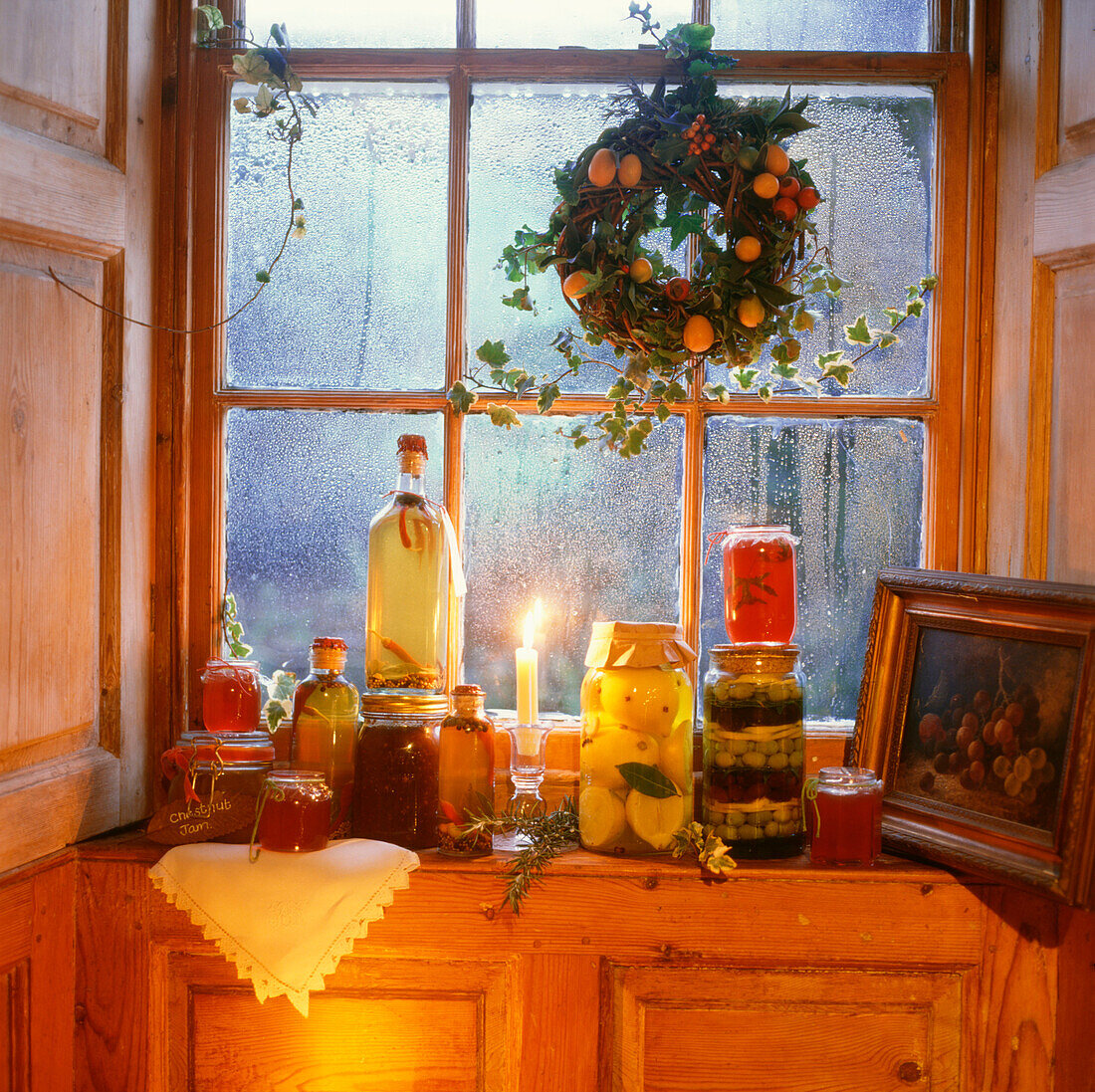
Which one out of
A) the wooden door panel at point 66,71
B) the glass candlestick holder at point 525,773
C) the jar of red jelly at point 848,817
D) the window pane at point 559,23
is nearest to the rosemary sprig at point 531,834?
the glass candlestick holder at point 525,773

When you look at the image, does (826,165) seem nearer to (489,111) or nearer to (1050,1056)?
(489,111)

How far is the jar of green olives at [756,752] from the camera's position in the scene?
127cm

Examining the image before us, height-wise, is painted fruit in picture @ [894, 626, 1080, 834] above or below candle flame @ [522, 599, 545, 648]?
below

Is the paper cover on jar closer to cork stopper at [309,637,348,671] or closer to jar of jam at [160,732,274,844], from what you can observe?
cork stopper at [309,637,348,671]

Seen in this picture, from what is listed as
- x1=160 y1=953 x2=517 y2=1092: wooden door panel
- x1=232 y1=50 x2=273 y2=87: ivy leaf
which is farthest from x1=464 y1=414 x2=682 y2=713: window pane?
x1=232 y1=50 x2=273 y2=87: ivy leaf

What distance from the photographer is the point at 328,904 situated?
1185 mm

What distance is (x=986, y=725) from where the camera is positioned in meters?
1.23

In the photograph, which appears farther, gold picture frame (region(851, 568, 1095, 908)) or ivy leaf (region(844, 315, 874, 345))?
ivy leaf (region(844, 315, 874, 345))

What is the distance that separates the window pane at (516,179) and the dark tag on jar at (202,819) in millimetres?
767

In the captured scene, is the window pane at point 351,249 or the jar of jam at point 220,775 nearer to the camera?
the jar of jam at point 220,775

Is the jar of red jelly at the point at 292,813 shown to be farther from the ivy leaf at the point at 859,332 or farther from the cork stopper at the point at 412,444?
the ivy leaf at the point at 859,332

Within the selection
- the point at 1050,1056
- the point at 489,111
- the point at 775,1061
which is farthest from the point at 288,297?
the point at 1050,1056

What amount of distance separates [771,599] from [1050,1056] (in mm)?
711

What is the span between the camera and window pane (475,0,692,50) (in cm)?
152
